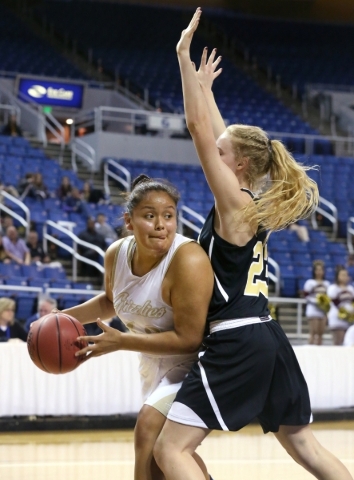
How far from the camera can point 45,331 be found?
364cm

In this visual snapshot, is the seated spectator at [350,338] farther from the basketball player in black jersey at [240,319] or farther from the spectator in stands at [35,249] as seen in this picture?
the basketball player in black jersey at [240,319]

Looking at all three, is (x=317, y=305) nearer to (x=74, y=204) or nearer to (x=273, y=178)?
(x=74, y=204)

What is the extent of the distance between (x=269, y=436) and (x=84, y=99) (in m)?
14.4

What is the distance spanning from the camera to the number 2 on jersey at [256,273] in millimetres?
3584

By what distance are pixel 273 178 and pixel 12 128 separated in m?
13.9

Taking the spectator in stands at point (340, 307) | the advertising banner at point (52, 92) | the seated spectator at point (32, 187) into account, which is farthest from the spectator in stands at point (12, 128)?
the spectator in stands at point (340, 307)

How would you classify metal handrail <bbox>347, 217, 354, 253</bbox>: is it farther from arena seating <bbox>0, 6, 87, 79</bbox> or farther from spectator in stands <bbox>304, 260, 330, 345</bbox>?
arena seating <bbox>0, 6, 87, 79</bbox>

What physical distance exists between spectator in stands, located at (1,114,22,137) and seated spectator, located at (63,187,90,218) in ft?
9.44

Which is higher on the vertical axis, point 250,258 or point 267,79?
point 267,79

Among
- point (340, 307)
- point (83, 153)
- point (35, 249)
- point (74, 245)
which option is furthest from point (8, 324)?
point (83, 153)

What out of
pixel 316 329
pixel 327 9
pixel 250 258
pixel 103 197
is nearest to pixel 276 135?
pixel 327 9

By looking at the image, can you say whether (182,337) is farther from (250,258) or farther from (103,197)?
(103,197)

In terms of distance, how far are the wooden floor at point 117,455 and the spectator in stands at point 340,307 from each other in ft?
8.73

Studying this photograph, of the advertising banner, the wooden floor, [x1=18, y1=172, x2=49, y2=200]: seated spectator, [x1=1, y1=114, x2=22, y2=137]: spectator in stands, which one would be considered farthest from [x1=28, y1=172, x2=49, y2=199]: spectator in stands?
the wooden floor
